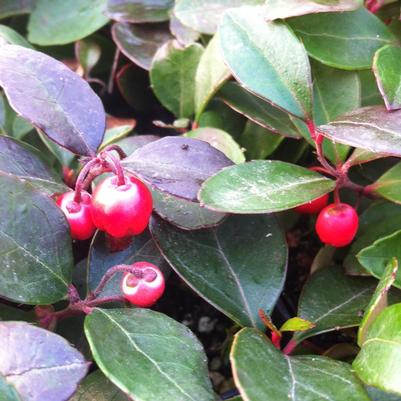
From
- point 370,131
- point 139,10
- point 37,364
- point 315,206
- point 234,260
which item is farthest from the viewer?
point 139,10

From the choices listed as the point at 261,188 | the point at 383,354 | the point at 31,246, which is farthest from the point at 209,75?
the point at 383,354

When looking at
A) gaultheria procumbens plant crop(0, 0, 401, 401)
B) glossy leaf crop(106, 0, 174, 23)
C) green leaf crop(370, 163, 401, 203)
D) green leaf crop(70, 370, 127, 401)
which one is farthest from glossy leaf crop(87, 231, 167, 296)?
glossy leaf crop(106, 0, 174, 23)

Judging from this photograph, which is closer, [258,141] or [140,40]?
[258,141]

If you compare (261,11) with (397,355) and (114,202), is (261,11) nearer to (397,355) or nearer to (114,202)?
(114,202)

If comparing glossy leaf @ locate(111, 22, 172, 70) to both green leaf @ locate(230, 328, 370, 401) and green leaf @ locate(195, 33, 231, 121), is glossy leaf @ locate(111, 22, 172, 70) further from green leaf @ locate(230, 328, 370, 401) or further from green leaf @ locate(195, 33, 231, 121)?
green leaf @ locate(230, 328, 370, 401)

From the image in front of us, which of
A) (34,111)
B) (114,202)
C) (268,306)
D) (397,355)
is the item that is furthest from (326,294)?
(34,111)

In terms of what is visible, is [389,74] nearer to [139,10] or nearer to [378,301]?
[378,301]
